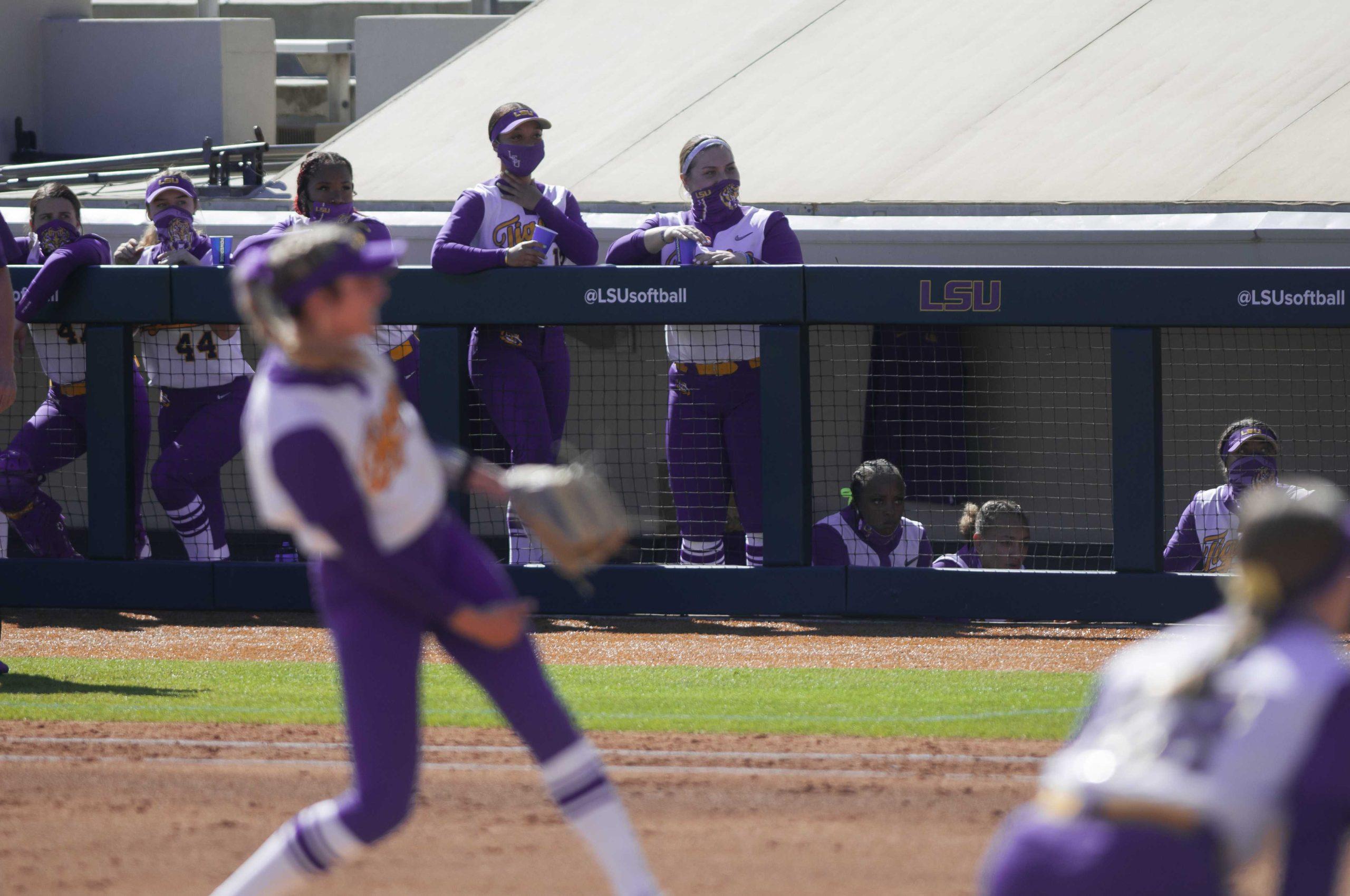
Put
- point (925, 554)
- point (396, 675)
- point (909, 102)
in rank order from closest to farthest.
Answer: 1. point (396, 675)
2. point (925, 554)
3. point (909, 102)

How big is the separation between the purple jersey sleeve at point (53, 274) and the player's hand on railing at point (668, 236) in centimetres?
284

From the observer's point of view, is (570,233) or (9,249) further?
(570,233)

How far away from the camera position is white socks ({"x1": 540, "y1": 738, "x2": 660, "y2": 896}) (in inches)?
136

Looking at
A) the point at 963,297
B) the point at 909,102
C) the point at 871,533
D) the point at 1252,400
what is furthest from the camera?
the point at 909,102

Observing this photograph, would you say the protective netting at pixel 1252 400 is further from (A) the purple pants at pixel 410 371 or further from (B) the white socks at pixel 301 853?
(B) the white socks at pixel 301 853

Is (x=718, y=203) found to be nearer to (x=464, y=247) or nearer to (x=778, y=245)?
(x=778, y=245)

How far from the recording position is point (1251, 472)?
7.79 m

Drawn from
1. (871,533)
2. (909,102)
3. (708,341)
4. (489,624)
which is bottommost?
(871,533)

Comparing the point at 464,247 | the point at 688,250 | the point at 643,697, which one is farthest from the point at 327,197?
the point at 643,697

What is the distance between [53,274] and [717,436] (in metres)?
3.41

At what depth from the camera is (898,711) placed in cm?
625

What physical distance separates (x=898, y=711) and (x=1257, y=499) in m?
3.47

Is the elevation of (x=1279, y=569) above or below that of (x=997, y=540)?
above

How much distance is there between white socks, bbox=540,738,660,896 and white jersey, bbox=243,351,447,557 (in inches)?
23.4
